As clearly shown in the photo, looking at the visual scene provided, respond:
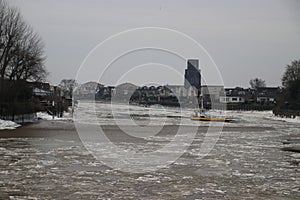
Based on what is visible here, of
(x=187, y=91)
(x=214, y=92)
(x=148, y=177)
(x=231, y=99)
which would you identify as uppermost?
(x=214, y=92)

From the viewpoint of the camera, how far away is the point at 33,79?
181 feet

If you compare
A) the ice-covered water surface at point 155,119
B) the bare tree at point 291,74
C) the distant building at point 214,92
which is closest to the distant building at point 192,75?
the ice-covered water surface at point 155,119

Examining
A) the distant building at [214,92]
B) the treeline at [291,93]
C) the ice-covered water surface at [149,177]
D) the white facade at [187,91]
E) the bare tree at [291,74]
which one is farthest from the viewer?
the distant building at [214,92]

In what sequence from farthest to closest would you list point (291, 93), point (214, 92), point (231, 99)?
1. point (231, 99)
2. point (214, 92)
3. point (291, 93)

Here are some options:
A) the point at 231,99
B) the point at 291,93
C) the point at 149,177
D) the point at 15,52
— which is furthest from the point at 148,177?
the point at 231,99

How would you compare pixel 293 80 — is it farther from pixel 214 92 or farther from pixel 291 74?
pixel 214 92

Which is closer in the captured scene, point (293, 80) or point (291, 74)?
point (293, 80)

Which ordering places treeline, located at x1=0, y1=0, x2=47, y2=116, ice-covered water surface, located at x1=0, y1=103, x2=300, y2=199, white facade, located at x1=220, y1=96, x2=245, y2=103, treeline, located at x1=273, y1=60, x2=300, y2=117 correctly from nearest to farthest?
ice-covered water surface, located at x1=0, y1=103, x2=300, y2=199
treeline, located at x1=0, y1=0, x2=47, y2=116
treeline, located at x1=273, y1=60, x2=300, y2=117
white facade, located at x1=220, y1=96, x2=245, y2=103

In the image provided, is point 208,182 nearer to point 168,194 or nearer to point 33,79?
point 168,194

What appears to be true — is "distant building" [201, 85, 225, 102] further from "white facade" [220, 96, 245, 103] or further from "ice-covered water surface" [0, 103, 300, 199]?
"ice-covered water surface" [0, 103, 300, 199]

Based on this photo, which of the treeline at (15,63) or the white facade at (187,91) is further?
the white facade at (187,91)

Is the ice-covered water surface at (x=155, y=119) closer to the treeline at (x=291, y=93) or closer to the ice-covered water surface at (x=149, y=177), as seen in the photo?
the treeline at (x=291, y=93)

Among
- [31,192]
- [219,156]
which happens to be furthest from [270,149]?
[31,192]

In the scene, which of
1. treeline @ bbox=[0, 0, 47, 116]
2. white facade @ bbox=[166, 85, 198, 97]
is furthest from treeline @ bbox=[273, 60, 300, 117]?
treeline @ bbox=[0, 0, 47, 116]
